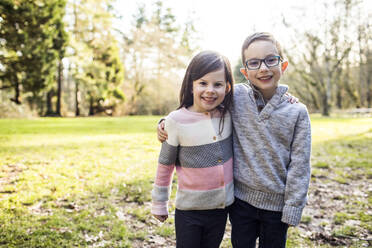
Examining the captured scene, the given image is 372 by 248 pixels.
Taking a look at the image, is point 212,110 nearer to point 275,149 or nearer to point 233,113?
point 233,113

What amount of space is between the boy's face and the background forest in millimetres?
9541

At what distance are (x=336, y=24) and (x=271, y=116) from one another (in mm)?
23277

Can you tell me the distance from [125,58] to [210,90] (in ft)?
90.5

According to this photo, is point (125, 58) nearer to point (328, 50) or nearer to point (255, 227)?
point (328, 50)

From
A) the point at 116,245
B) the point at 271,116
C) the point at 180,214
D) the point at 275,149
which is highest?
the point at 271,116

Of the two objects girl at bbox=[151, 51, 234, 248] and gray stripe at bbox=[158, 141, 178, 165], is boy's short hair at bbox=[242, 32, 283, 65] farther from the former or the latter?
gray stripe at bbox=[158, 141, 178, 165]

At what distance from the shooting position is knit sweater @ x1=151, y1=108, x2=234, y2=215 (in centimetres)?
175

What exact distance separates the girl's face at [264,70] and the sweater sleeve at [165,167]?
0.57 meters

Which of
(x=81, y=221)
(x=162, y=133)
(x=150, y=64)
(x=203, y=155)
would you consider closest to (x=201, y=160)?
(x=203, y=155)

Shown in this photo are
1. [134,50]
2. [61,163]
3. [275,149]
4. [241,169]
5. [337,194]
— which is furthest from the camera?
[134,50]

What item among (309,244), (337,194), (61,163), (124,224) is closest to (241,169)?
(309,244)

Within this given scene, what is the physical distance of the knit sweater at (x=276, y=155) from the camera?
1.63 meters

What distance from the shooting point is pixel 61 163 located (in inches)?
223

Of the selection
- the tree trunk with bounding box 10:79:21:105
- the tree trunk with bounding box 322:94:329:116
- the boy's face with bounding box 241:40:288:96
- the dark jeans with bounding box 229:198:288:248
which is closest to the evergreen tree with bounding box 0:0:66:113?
the tree trunk with bounding box 10:79:21:105
